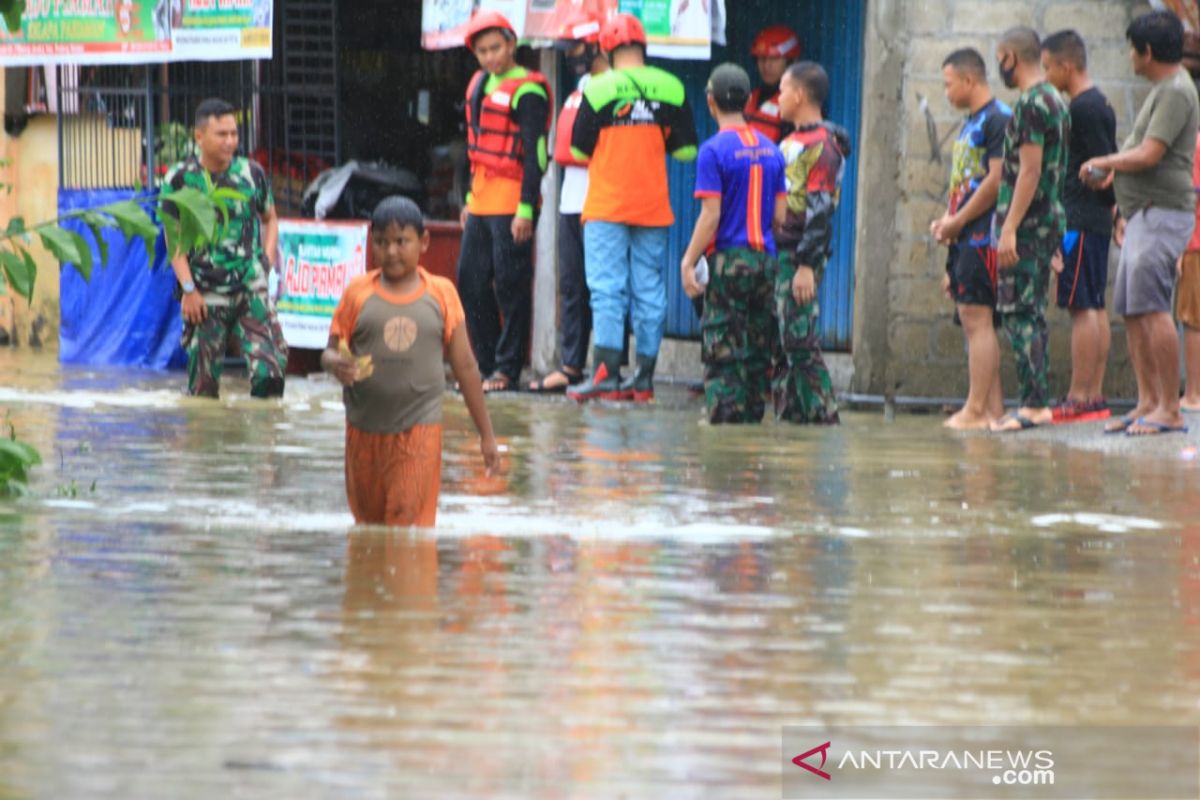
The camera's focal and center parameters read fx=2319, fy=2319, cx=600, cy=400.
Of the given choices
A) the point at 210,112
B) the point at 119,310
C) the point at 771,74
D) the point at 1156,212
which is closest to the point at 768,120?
the point at 771,74

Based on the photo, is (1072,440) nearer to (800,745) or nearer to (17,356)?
(800,745)

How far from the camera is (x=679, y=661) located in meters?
5.62

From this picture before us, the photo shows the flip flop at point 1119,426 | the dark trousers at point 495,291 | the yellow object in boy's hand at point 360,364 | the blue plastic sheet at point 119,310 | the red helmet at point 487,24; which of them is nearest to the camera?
the yellow object in boy's hand at point 360,364

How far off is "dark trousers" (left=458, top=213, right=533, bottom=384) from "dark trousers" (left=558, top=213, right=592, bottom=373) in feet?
0.88

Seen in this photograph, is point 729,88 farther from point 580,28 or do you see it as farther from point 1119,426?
point 1119,426

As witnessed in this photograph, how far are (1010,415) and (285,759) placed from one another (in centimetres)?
809

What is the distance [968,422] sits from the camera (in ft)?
40.0

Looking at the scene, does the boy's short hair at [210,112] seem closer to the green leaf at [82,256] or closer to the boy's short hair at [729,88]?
the boy's short hair at [729,88]

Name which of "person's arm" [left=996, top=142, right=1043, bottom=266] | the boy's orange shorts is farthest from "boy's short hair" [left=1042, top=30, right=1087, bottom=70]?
the boy's orange shorts

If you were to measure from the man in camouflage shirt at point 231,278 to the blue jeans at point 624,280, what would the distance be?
1877mm

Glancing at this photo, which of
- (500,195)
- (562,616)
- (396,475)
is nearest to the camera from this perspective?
(562,616)

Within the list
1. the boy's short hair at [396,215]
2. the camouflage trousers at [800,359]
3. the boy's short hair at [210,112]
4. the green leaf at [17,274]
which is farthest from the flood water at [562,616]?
the boy's short hair at [210,112]

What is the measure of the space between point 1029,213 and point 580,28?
3353 mm

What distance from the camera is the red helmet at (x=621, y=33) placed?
13.3 meters
